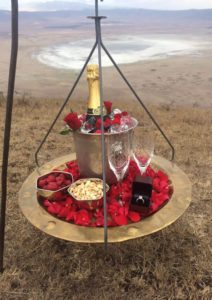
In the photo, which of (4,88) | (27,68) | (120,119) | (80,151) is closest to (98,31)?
(120,119)

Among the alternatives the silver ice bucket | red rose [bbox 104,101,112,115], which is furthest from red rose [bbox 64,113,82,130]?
red rose [bbox 104,101,112,115]

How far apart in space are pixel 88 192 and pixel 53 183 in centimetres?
34

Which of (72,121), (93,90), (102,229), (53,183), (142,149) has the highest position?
(93,90)

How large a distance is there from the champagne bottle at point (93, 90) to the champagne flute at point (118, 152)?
393mm

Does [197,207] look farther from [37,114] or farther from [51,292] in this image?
[37,114]

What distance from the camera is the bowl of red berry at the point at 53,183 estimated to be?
103 inches

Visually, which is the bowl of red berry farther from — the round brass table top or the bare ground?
the bare ground

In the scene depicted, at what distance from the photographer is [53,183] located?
106 inches

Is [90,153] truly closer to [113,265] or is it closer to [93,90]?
[93,90]

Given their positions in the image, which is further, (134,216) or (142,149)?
(142,149)

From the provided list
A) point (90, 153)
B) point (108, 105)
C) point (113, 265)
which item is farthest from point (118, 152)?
point (113, 265)

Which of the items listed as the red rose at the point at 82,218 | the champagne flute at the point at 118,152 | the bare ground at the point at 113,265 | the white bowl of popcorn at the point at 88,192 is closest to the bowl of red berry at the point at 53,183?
the white bowl of popcorn at the point at 88,192

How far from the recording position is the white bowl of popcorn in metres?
2.45

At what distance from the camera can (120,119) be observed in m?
2.61
